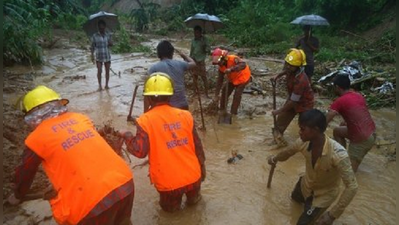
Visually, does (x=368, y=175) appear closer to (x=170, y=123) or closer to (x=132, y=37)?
(x=170, y=123)

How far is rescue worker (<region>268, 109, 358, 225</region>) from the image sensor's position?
10.0 ft

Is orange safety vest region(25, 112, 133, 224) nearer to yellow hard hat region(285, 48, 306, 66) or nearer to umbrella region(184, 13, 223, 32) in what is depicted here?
yellow hard hat region(285, 48, 306, 66)

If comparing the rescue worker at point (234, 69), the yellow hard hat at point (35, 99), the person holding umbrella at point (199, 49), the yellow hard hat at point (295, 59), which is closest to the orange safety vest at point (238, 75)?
the rescue worker at point (234, 69)

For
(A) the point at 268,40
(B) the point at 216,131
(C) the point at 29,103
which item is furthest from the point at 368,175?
(A) the point at 268,40

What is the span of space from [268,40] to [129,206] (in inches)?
581

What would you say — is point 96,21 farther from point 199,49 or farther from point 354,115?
point 354,115

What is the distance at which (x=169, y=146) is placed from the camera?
10.6 feet

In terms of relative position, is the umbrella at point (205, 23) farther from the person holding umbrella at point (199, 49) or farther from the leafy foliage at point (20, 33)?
the leafy foliage at point (20, 33)

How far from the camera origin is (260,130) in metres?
6.38

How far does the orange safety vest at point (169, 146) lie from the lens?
126 inches

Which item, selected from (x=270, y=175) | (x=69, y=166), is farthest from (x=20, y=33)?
(x=69, y=166)

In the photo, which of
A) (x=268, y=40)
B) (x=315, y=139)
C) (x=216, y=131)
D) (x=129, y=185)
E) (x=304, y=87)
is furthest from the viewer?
(x=268, y=40)

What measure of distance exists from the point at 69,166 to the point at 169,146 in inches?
39.8

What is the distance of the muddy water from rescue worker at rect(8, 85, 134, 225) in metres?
1.19
